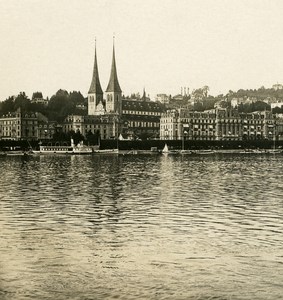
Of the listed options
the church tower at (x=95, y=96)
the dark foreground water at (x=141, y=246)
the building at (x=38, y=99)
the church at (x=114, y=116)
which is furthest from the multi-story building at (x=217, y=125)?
the dark foreground water at (x=141, y=246)

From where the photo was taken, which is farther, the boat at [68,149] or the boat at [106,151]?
the boat at [106,151]

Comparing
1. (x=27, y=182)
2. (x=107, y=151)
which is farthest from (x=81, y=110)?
(x=27, y=182)

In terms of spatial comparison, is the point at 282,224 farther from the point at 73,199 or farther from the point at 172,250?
the point at 73,199

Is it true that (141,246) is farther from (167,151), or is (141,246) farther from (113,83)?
(113,83)

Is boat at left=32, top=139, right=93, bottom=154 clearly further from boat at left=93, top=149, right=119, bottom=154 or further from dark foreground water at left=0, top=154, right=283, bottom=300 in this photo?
dark foreground water at left=0, top=154, right=283, bottom=300

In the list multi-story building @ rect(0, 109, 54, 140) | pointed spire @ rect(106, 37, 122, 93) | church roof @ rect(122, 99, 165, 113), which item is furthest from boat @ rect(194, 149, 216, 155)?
church roof @ rect(122, 99, 165, 113)

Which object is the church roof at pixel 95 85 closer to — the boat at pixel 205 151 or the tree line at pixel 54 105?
the tree line at pixel 54 105
